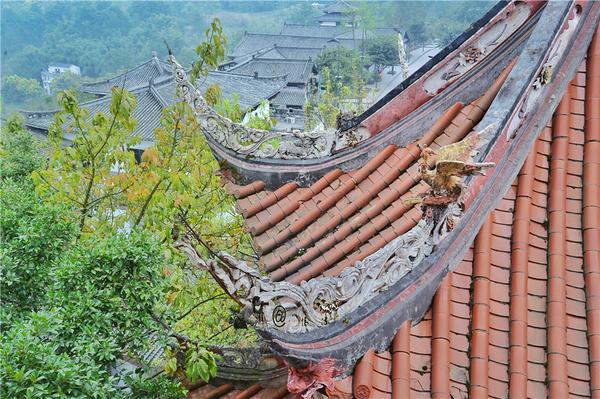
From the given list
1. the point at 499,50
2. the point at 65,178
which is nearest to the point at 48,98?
the point at 65,178

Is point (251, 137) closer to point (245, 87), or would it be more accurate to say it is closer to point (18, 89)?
point (245, 87)

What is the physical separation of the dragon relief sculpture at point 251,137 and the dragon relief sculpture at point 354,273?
7.81 feet

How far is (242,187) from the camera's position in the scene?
6836mm

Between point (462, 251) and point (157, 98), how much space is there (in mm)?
30630

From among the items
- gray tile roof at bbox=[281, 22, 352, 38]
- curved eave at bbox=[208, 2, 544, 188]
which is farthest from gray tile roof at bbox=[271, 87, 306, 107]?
curved eave at bbox=[208, 2, 544, 188]

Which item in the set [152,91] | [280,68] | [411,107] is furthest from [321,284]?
[280,68]

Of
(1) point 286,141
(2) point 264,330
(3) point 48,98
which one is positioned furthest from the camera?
(3) point 48,98

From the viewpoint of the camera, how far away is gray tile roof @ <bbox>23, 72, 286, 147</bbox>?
1270 inches

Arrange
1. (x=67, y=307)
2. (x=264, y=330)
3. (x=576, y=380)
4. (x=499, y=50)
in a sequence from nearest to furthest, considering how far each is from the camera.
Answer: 1. (x=264, y=330)
2. (x=576, y=380)
3. (x=67, y=307)
4. (x=499, y=50)

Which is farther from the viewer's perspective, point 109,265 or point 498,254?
point 109,265

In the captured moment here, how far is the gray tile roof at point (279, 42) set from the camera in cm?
7044

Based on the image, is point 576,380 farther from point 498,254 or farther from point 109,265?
point 109,265

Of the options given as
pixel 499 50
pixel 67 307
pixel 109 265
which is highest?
pixel 499 50

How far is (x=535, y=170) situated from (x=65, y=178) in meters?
6.00
